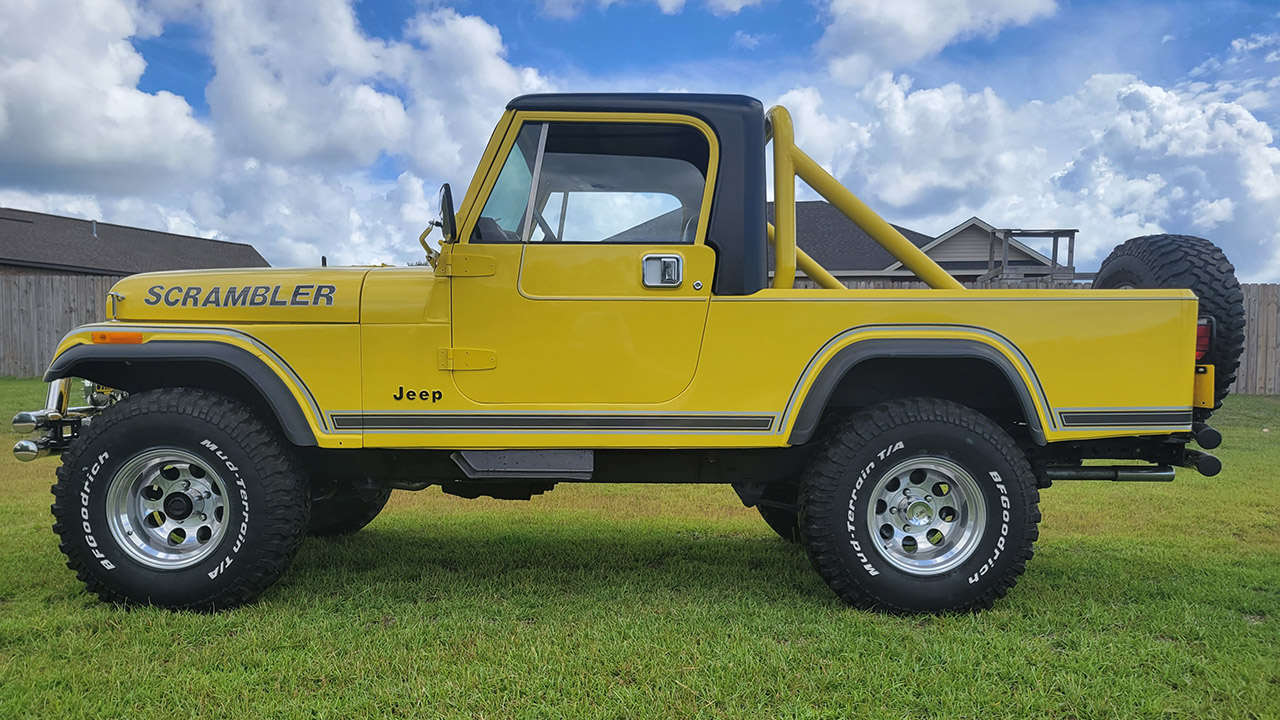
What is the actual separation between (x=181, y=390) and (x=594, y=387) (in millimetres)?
1944

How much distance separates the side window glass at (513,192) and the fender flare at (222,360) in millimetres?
1177

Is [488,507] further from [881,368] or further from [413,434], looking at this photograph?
[881,368]

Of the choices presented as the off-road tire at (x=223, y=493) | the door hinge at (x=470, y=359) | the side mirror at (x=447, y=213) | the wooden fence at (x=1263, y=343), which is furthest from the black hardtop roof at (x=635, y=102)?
the wooden fence at (x=1263, y=343)

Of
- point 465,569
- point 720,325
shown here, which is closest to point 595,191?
point 720,325

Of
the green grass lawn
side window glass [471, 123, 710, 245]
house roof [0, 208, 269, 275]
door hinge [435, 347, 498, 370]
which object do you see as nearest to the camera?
the green grass lawn

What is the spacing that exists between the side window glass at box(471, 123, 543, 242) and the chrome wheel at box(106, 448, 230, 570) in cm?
170

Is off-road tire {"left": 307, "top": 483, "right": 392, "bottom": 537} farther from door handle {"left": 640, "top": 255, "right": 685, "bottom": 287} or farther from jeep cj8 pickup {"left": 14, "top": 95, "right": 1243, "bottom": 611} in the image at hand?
door handle {"left": 640, "top": 255, "right": 685, "bottom": 287}

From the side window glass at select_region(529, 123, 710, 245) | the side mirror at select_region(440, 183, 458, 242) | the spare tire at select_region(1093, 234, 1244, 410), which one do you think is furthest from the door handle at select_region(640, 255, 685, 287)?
the spare tire at select_region(1093, 234, 1244, 410)

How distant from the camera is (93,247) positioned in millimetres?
24000

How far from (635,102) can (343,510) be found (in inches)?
116

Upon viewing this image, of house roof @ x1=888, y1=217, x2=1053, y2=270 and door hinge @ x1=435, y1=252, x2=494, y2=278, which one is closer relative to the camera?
door hinge @ x1=435, y1=252, x2=494, y2=278

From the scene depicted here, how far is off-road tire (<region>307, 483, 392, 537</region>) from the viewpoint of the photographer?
4098 millimetres

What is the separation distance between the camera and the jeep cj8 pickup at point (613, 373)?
3.27 metres

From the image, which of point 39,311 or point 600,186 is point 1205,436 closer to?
point 600,186
